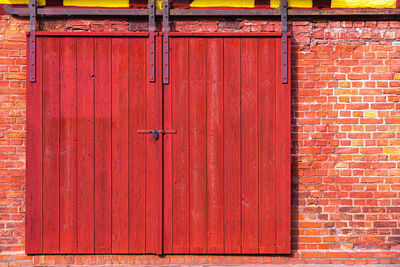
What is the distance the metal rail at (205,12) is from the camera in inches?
140

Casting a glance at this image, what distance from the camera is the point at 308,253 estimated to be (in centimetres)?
359

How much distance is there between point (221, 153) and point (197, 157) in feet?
0.85

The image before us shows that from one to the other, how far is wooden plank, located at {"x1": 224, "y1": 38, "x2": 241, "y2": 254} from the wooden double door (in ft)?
0.03

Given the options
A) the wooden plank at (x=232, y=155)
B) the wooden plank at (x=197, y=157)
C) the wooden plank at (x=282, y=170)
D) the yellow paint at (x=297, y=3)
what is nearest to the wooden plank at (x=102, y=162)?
the wooden plank at (x=197, y=157)

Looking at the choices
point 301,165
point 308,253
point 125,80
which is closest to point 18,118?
point 125,80

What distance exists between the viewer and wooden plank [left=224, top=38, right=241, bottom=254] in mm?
3553

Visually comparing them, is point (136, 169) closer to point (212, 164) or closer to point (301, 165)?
point (212, 164)

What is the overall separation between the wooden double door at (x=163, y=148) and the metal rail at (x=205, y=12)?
25 centimetres

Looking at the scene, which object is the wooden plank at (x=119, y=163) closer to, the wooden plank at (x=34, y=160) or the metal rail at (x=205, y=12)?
the metal rail at (x=205, y=12)

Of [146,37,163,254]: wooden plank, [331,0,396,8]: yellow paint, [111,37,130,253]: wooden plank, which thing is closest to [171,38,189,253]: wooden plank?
[146,37,163,254]: wooden plank

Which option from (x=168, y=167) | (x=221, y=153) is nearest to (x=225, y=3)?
(x=221, y=153)

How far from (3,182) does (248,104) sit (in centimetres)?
273

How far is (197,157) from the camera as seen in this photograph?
11.7 feet

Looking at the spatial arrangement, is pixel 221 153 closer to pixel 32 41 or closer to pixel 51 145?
pixel 51 145
